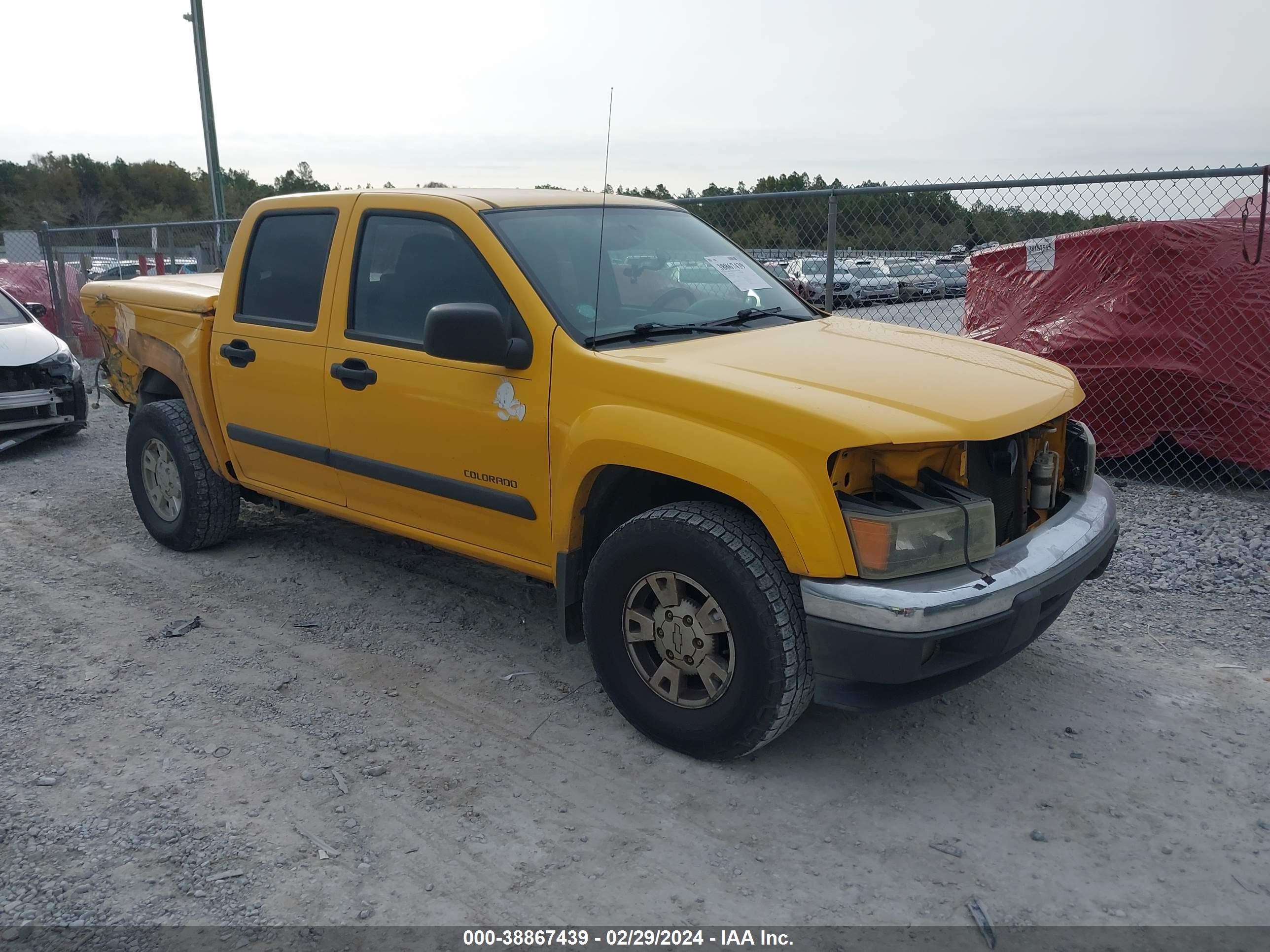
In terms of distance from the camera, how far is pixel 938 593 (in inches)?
113

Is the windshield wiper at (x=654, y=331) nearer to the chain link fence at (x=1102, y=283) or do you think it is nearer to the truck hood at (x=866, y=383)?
the truck hood at (x=866, y=383)

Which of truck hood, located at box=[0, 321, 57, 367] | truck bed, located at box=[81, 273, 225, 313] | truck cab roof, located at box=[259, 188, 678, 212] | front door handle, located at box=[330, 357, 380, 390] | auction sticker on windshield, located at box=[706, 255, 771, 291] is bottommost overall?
truck hood, located at box=[0, 321, 57, 367]

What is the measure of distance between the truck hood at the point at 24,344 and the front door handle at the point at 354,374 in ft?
17.7

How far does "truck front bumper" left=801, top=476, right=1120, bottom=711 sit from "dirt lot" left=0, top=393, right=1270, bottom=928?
1.40 ft

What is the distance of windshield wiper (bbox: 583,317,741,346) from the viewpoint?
11.7 feet

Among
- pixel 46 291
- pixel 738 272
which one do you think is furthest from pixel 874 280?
pixel 46 291

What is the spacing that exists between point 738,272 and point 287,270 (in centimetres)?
209

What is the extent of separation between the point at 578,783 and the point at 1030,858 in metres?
1.39

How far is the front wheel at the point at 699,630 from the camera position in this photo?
3037mm

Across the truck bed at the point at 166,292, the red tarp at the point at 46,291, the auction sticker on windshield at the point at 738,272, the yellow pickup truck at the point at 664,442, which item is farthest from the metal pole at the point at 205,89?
the auction sticker on windshield at the point at 738,272

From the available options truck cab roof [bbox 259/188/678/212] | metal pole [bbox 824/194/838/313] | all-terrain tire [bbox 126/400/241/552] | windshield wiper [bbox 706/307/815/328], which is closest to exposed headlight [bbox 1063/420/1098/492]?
windshield wiper [bbox 706/307/815/328]

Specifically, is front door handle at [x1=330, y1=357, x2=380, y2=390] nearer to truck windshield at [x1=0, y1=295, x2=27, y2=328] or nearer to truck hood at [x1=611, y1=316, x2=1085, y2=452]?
truck hood at [x1=611, y1=316, x2=1085, y2=452]

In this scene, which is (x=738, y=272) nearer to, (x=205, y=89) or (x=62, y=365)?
(x=62, y=365)

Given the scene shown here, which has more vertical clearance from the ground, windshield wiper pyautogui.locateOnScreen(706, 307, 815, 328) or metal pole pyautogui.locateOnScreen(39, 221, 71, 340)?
windshield wiper pyautogui.locateOnScreen(706, 307, 815, 328)
